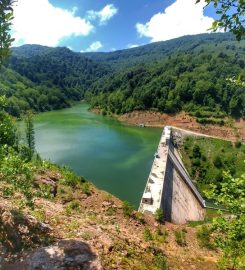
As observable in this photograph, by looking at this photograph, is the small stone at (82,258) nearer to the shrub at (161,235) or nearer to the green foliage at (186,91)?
the shrub at (161,235)

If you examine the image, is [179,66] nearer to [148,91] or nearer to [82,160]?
[148,91]

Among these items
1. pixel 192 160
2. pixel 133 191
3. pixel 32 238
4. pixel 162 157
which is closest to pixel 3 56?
pixel 32 238

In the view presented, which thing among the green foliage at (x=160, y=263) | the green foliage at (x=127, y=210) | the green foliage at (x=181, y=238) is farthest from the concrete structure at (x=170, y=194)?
the green foliage at (x=160, y=263)

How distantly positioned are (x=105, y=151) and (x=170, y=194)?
2704 cm

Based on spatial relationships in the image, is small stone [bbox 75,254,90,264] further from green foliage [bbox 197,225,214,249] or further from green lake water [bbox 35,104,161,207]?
green lake water [bbox 35,104,161,207]

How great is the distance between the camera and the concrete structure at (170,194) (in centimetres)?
3875

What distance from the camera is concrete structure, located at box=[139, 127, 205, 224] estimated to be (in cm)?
3875

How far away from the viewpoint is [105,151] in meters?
70.1

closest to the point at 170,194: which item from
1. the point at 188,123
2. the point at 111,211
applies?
the point at 111,211

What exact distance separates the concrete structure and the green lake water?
343cm

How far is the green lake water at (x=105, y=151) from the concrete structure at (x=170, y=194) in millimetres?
3433

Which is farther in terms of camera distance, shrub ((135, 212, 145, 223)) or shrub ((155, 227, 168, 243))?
shrub ((135, 212, 145, 223))

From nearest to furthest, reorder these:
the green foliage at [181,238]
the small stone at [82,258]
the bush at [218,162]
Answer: the small stone at [82,258], the green foliage at [181,238], the bush at [218,162]

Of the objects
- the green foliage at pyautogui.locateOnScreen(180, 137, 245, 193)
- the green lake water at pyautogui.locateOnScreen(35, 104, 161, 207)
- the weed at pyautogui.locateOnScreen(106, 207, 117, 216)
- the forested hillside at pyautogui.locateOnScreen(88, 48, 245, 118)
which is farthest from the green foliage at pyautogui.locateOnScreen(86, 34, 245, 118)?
the weed at pyautogui.locateOnScreen(106, 207, 117, 216)
